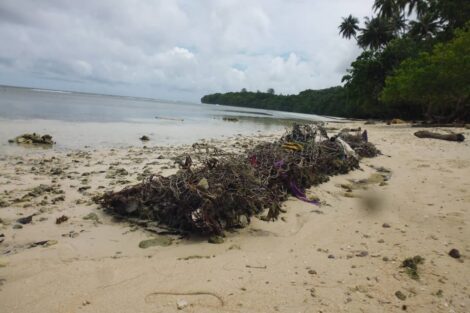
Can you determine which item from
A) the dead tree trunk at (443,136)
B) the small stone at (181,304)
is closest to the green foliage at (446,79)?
the dead tree trunk at (443,136)

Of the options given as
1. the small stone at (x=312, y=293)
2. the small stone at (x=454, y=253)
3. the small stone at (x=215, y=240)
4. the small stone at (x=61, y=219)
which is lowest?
the small stone at (x=61, y=219)

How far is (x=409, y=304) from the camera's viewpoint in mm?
2527

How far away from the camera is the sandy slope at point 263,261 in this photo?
261 cm

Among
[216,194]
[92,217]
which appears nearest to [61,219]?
[92,217]

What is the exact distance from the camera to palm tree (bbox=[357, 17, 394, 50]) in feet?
158

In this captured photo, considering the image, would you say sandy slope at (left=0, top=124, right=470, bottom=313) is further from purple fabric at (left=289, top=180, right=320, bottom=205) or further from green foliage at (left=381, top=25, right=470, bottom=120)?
green foliage at (left=381, top=25, right=470, bottom=120)

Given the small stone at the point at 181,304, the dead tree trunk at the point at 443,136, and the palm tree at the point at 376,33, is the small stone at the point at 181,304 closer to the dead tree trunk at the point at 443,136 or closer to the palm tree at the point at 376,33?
the dead tree trunk at the point at 443,136

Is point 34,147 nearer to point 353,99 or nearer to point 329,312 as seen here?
point 329,312

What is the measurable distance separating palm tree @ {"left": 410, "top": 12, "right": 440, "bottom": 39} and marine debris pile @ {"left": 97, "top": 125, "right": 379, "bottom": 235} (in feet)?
146

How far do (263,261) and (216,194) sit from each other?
1.10 meters

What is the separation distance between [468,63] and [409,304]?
21021mm

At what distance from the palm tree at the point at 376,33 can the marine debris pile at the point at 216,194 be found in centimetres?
4985

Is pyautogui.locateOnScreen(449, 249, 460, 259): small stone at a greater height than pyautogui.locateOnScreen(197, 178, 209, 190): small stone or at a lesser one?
lesser

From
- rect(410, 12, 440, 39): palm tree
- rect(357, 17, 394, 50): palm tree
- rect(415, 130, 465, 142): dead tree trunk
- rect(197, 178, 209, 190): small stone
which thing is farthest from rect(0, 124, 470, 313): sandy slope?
rect(357, 17, 394, 50): palm tree
